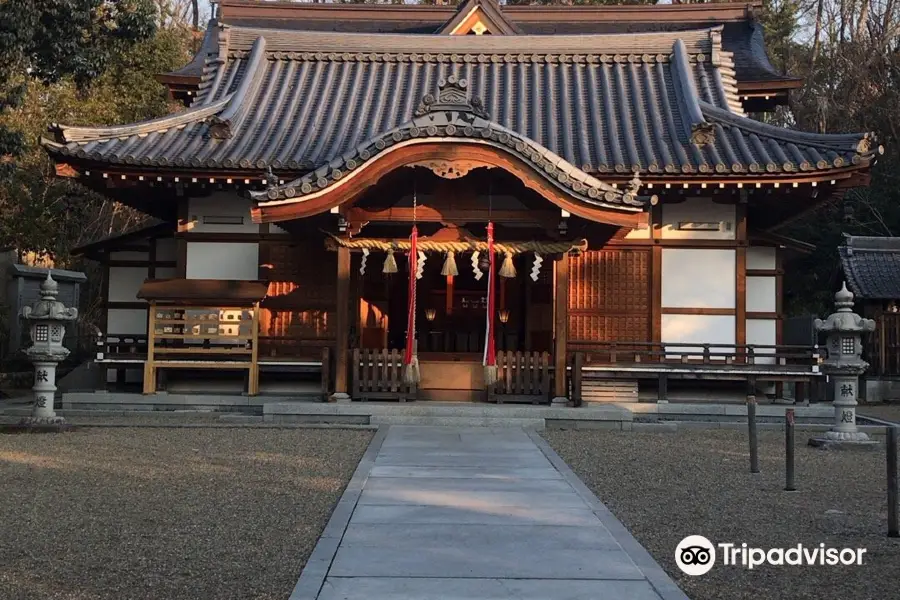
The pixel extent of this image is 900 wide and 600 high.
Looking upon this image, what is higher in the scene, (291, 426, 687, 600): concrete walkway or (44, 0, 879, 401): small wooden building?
(44, 0, 879, 401): small wooden building

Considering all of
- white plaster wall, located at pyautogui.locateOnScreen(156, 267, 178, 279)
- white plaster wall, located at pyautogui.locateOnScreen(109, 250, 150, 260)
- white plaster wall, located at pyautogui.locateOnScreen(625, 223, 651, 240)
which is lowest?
white plaster wall, located at pyautogui.locateOnScreen(156, 267, 178, 279)

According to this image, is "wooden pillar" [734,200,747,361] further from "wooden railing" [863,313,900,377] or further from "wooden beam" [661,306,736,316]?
"wooden railing" [863,313,900,377]

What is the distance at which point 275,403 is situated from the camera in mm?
12852

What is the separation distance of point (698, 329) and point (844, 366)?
4.00 m

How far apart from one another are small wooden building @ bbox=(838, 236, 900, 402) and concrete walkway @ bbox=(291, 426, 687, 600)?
1416cm

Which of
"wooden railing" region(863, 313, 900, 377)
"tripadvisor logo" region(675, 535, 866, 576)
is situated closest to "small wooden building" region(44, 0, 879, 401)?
"wooden railing" region(863, 313, 900, 377)

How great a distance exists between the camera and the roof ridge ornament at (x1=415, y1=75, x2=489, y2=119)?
40.6 ft

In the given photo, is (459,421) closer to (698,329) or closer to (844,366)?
(698,329)

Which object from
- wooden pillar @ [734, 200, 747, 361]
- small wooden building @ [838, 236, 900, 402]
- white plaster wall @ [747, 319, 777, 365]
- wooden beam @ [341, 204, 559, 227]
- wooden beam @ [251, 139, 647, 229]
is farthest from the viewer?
small wooden building @ [838, 236, 900, 402]

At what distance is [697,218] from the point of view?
14703mm

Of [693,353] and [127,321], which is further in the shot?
[127,321]

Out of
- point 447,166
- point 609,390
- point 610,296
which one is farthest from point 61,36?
point 609,390

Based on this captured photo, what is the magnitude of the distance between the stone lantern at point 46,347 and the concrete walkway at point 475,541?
212 inches

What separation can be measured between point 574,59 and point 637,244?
525cm
